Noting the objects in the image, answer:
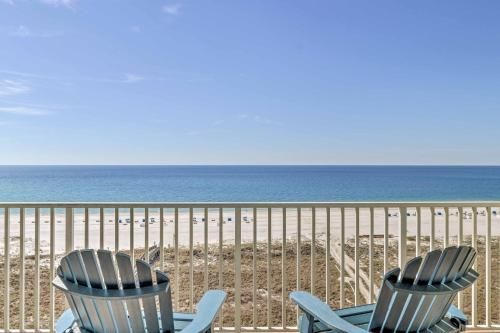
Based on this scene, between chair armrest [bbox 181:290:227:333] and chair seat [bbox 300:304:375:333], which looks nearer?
chair armrest [bbox 181:290:227:333]

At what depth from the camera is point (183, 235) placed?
956 cm

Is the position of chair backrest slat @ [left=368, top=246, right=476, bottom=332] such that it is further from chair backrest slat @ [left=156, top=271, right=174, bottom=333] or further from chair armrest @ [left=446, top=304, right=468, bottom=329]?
chair backrest slat @ [left=156, top=271, right=174, bottom=333]

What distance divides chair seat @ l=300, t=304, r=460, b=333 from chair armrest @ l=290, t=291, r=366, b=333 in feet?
0.53

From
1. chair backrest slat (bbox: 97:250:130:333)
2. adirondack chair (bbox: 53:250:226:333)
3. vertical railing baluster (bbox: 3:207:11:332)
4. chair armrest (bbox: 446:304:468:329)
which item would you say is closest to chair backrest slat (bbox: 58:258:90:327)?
adirondack chair (bbox: 53:250:226:333)

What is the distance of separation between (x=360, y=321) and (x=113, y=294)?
131 cm

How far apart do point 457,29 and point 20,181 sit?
3156 centimetres

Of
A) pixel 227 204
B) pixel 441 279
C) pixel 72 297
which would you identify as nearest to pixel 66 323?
pixel 72 297

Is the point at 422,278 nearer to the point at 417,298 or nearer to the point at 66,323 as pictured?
the point at 417,298

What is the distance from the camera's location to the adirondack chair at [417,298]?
163 cm

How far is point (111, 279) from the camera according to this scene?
159cm

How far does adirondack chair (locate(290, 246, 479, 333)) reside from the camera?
5.35 ft

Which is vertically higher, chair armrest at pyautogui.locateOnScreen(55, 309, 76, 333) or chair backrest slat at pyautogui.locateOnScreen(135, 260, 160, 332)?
chair backrest slat at pyautogui.locateOnScreen(135, 260, 160, 332)

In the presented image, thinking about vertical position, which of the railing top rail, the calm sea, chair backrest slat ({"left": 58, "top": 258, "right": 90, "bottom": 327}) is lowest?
the calm sea

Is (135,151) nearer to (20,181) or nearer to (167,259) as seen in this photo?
(20,181)
